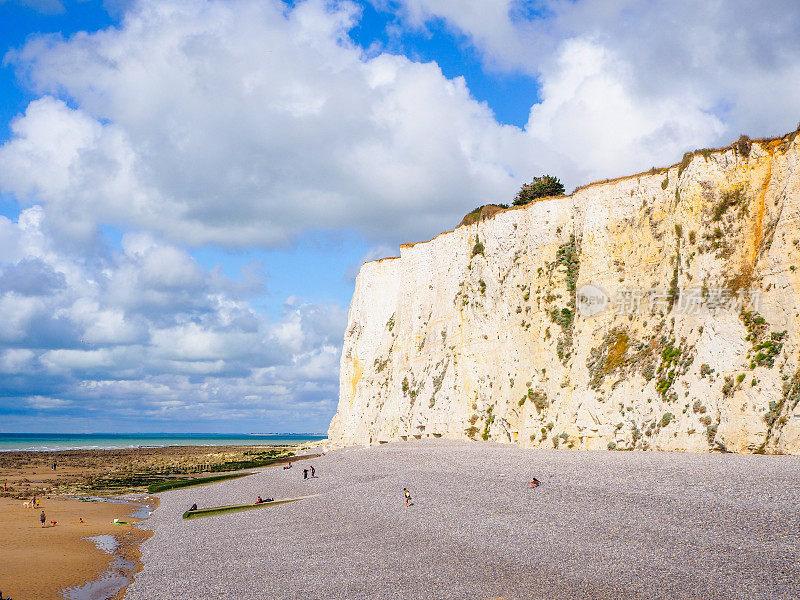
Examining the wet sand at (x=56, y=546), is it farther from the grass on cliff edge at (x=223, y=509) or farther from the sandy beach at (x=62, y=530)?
the grass on cliff edge at (x=223, y=509)

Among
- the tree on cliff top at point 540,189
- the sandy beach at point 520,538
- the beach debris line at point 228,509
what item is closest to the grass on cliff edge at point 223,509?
the beach debris line at point 228,509

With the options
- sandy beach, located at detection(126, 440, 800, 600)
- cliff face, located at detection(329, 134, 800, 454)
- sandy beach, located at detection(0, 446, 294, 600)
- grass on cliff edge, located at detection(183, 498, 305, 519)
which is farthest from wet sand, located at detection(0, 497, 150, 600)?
cliff face, located at detection(329, 134, 800, 454)

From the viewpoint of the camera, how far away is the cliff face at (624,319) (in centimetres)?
2506

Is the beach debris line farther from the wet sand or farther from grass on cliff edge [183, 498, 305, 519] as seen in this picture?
the wet sand

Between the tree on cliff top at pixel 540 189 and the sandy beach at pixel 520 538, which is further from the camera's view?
the tree on cliff top at pixel 540 189

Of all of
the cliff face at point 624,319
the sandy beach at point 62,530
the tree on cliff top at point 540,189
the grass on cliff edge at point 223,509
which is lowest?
the sandy beach at point 62,530

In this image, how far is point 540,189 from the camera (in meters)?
54.1

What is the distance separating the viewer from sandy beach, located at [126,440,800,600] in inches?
485

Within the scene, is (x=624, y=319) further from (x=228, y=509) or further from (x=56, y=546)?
(x=56, y=546)

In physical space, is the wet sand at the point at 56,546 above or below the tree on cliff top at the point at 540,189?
below

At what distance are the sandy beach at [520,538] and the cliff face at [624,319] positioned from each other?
3.27 metres

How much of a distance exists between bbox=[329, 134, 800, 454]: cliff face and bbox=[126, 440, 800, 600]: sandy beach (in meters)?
3.27

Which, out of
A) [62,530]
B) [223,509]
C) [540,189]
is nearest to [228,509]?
[223,509]

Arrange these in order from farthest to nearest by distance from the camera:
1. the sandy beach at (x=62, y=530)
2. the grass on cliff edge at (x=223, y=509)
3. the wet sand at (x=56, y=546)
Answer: the grass on cliff edge at (x=223, y=509), the sandy beach at (x=62, y=530), the wet sand at (x=56, y=546)
